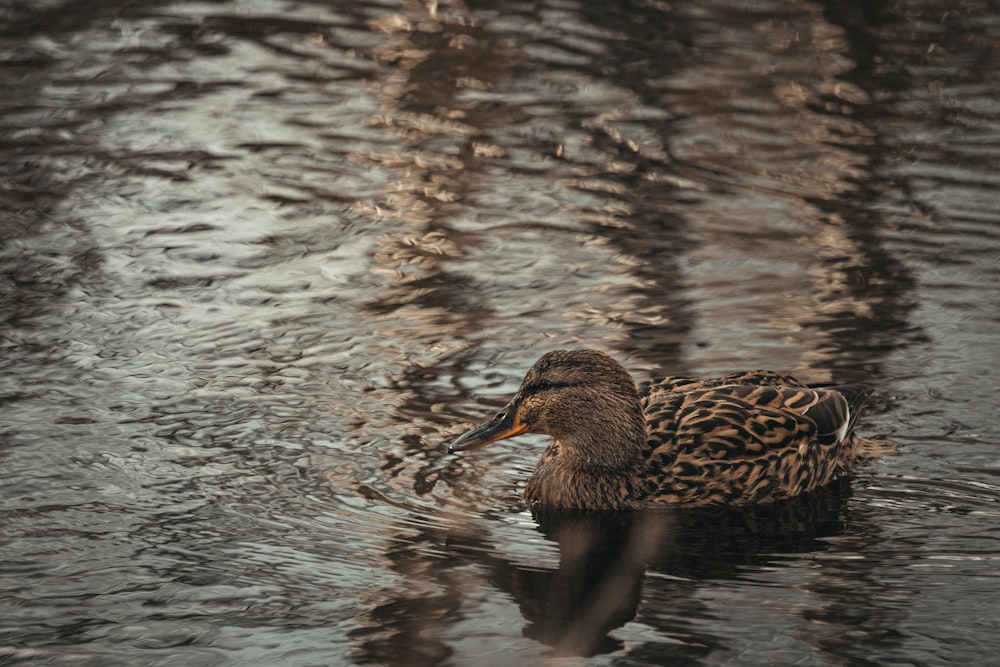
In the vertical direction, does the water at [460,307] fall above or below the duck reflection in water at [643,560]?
above

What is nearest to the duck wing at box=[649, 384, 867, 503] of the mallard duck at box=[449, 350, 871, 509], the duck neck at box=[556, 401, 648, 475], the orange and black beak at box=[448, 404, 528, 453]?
the mallard duck at box=[449, 350, 871, 509]

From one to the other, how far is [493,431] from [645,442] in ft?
2.43

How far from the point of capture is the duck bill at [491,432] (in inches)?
299

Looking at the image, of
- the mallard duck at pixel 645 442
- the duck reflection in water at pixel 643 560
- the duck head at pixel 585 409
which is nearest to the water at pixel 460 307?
the duck reflection in water at pixel 643 560

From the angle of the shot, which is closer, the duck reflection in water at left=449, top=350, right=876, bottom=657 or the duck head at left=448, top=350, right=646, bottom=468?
the duck reflection in water at left=449, top=350, right=876, bottom=657

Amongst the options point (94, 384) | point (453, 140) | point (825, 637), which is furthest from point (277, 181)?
point (825, 637)

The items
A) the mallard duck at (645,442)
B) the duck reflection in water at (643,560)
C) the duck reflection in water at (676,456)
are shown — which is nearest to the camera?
the duck reflection in water at (643,560)

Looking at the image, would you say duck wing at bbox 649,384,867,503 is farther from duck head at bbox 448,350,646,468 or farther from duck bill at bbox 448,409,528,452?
duck bill at bbox 448,409,528,452

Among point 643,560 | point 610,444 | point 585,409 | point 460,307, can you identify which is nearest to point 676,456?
point 610,444

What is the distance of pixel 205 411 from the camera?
330 inches

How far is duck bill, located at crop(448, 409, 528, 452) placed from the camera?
7.61 m

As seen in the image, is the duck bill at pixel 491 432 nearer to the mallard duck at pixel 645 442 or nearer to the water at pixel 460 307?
the mallard duck at pixel 645 442

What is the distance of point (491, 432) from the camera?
25.2ft

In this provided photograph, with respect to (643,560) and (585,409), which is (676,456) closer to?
(585,409)
